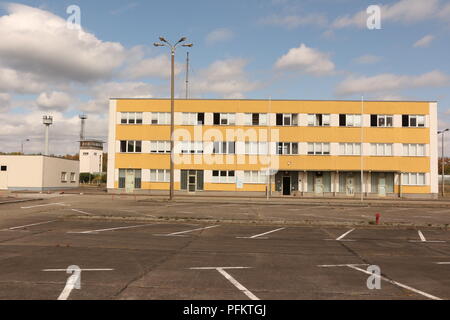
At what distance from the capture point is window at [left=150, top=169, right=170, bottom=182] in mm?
42469

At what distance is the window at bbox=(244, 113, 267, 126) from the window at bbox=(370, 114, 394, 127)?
506 inches

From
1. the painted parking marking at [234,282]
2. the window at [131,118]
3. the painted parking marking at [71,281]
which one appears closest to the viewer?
the painted parking marking at [71,281]

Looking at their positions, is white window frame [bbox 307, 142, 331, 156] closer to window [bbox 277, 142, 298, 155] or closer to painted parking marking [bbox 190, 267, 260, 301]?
window [bbox 277, 142, 298, 155]

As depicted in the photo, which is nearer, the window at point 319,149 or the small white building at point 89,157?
the window at point 319,149

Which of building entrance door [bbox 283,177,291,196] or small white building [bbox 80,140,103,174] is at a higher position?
small white building [bbox 80,140,103,174]

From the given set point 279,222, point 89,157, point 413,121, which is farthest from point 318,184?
point 89,157

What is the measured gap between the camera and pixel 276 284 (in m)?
7.01

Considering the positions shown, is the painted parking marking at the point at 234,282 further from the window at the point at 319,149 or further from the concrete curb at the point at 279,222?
the window at the point at 319,149

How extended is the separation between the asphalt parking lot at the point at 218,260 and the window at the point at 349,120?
27.6 metres

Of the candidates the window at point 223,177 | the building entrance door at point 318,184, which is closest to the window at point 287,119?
the building entrance door at point 318,184

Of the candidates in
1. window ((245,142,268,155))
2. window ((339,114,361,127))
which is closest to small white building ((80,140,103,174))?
window ((245,142,268,155))

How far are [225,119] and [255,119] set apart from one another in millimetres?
3607

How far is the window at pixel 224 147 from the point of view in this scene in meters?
42.3
